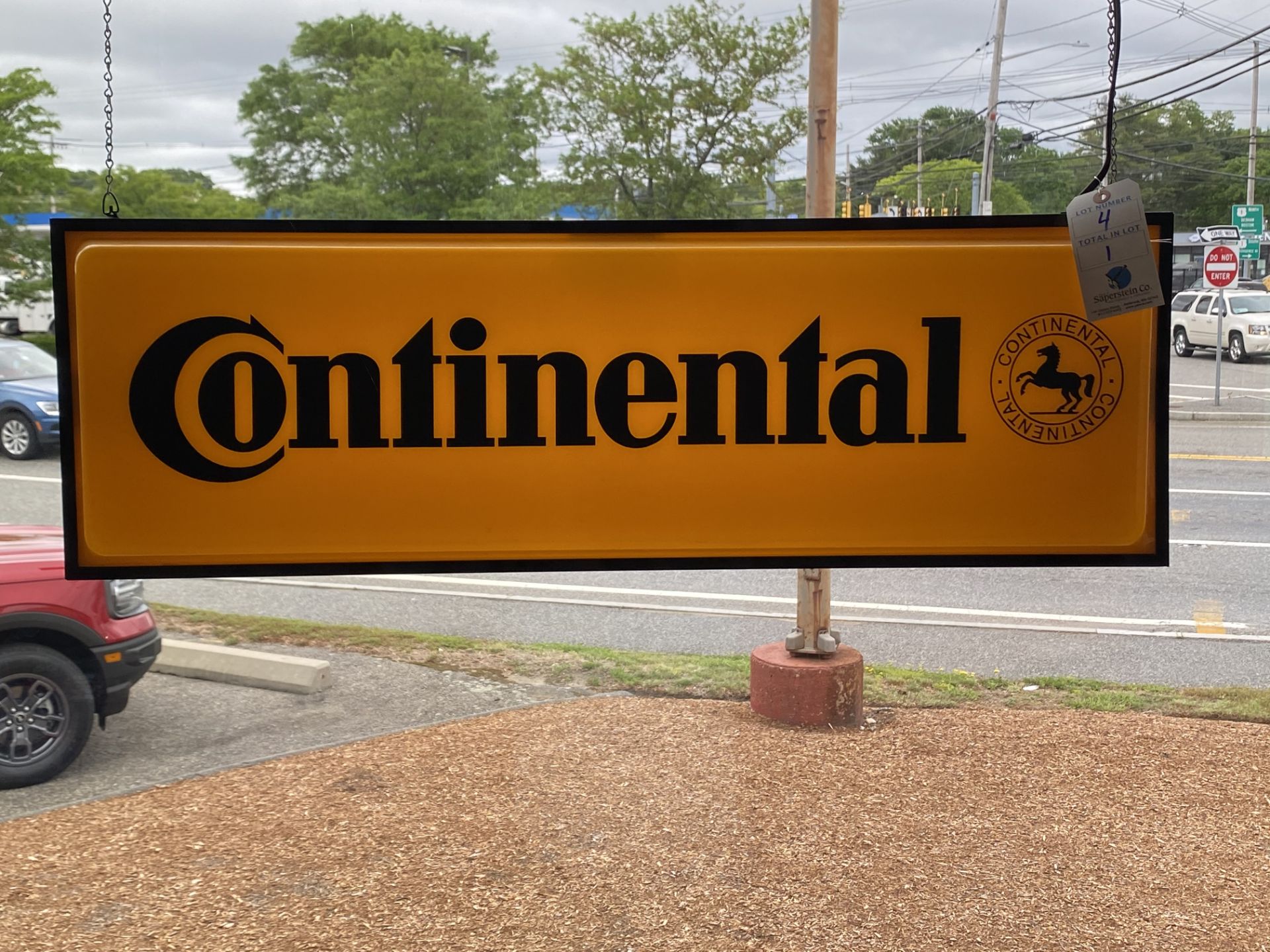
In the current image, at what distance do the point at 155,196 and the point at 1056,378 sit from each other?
70.8 feet

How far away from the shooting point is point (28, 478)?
1271 cm

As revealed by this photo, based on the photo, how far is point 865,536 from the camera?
3172 millimetres

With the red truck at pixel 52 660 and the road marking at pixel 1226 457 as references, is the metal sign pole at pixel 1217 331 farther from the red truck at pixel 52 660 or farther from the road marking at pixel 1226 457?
the red truck at pixel 52 660

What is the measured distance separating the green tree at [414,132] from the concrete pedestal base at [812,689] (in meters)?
11.9

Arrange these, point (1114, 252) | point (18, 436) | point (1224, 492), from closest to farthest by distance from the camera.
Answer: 1. point (1114, 252)
2. point (1224, 492)
3. point (18, 436)

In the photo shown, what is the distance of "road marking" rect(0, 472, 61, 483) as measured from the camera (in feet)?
41.2

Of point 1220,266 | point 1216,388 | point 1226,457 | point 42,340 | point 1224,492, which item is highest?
point 1220,266

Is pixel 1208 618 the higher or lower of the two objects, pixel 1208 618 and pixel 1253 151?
the lower

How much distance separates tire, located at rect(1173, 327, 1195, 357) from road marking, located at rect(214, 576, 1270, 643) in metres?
12.4

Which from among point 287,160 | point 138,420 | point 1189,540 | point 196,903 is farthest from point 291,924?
point 287,160

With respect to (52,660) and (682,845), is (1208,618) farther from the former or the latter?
(52,660)

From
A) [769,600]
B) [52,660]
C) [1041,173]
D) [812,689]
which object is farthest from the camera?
[1041,173]

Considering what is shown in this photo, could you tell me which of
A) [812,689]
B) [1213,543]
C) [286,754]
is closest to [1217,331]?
[1213,543]

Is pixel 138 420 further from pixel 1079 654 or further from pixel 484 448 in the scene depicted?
pixel 1079 654
